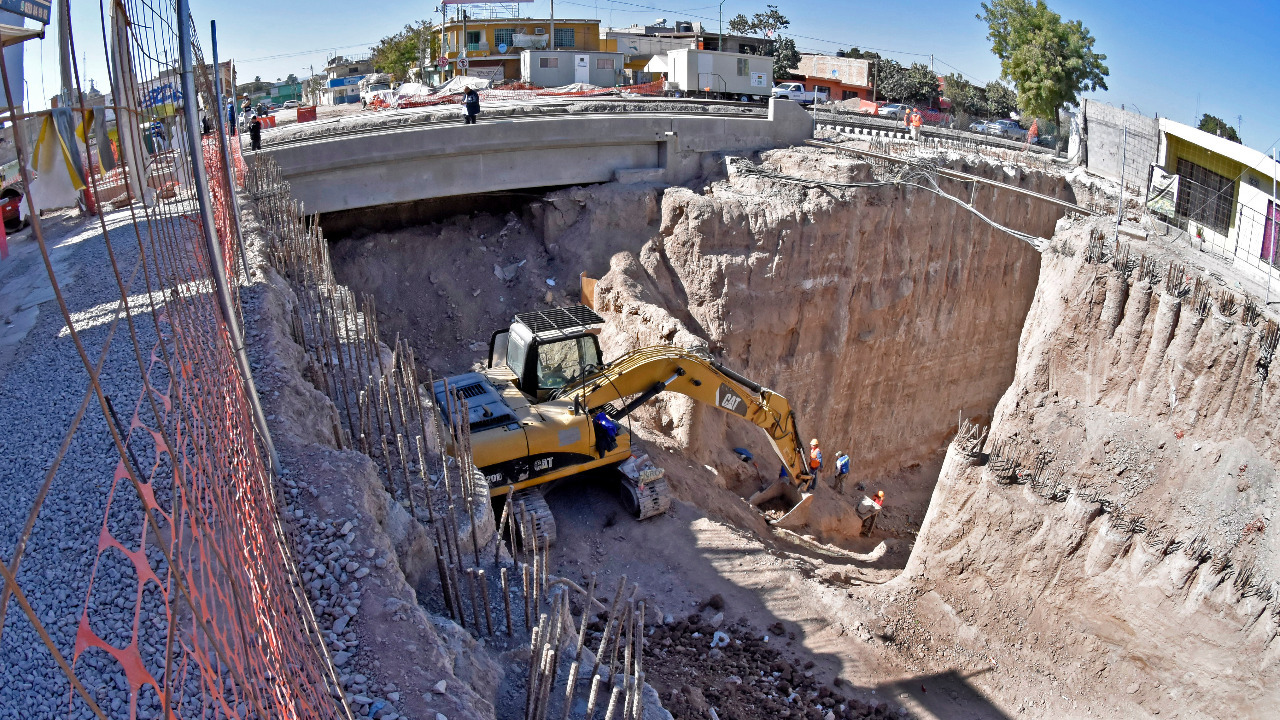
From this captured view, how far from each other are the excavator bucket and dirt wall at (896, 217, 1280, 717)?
10.0 feet

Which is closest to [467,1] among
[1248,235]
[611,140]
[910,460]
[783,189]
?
[611,140]

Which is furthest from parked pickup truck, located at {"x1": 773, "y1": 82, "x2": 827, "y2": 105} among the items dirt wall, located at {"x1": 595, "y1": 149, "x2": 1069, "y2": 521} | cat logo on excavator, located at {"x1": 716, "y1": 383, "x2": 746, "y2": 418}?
cat logo on excavator, located at {"x1": 716, "y1": 383, "x2": 746, "y2": 418}

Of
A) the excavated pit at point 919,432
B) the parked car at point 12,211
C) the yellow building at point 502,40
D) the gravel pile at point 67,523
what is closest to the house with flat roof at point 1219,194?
the excavated pit at point 919,432

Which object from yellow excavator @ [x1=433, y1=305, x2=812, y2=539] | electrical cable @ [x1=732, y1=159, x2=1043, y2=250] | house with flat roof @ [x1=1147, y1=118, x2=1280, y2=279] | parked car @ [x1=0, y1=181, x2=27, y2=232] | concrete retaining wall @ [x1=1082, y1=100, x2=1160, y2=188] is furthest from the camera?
concrete retaining wall @ [x1=1082, y1=100, x2=1160, y2=188]

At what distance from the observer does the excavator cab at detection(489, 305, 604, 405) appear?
11.6 metres

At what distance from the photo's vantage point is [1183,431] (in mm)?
14672

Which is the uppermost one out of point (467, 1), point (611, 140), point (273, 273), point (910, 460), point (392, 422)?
point (467, 1)

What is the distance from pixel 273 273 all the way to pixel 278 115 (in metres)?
21.2

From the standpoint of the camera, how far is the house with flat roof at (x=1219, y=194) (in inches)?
703

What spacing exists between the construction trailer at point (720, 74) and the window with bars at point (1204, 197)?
46.6ft

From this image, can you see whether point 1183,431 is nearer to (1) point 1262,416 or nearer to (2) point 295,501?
(1) point 1262,416

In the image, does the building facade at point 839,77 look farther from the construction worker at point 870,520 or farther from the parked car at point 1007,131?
the construction worker at point 870,520

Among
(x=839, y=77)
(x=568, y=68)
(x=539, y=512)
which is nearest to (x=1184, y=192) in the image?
(x=539, y=512)

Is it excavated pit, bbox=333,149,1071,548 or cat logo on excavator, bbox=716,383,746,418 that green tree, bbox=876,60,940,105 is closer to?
excavated pit, bbox=333,149,1071,548
